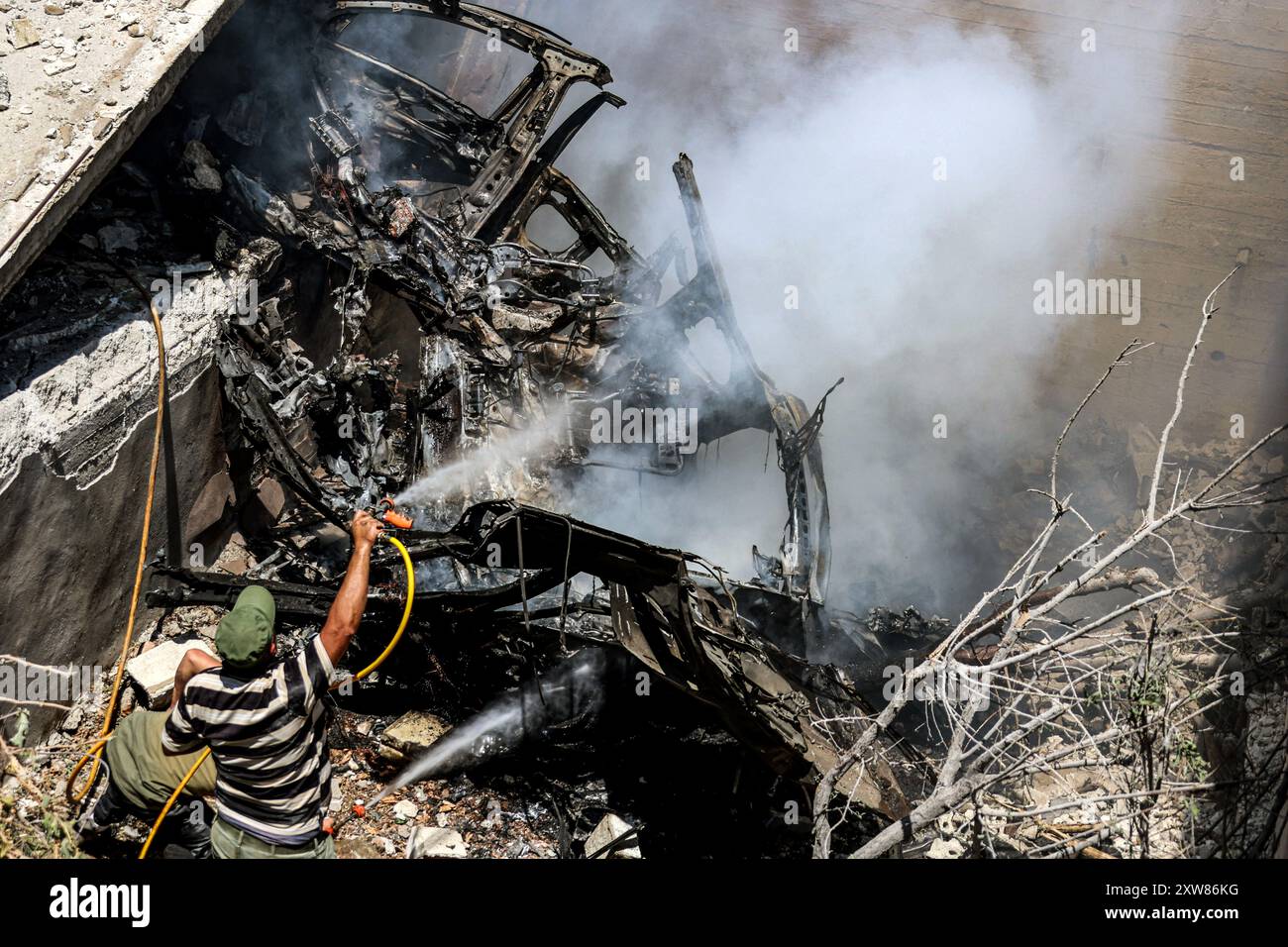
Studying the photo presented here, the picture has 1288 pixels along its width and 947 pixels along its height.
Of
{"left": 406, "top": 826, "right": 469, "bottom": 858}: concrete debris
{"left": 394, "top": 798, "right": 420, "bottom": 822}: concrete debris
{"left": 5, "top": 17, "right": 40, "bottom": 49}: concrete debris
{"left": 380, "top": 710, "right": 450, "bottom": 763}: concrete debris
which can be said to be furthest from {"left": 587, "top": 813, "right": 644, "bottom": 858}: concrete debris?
{"left": 5, "top": 17, "right": 40, "bottom": 49}: concrete debris

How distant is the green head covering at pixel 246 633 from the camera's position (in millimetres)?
3094

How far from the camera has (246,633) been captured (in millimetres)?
3098

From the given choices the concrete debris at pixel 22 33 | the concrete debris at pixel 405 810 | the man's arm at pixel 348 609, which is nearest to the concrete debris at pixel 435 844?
the concrete debris at pixel 405 810

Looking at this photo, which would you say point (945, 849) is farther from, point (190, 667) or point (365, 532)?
point (190, 667)

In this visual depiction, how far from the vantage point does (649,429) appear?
21.4 ft

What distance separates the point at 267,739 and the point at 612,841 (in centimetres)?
207

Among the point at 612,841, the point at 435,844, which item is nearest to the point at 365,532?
the point at 435,844

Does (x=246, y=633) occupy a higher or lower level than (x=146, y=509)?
lower

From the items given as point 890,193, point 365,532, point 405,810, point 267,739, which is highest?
point 890,193

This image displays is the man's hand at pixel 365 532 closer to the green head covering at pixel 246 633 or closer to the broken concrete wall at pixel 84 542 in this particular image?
the green head covering at pixel 246 633

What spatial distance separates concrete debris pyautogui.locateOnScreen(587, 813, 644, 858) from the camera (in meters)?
4.66

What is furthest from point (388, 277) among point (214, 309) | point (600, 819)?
point (600, 819)

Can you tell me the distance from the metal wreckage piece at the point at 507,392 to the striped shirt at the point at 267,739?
1.15 metres
